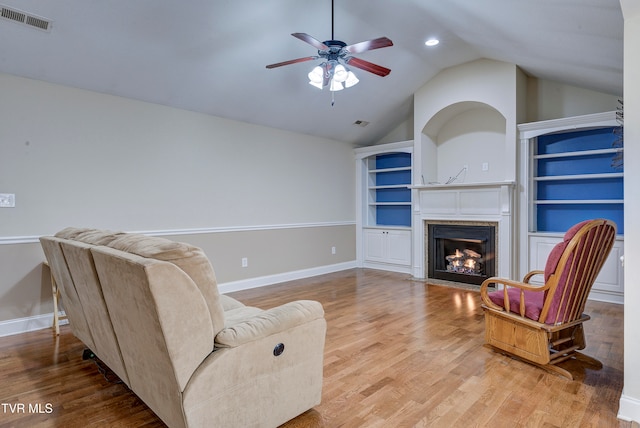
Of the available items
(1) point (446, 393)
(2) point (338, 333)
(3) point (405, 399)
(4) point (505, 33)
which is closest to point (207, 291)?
(3) point (405, 399)

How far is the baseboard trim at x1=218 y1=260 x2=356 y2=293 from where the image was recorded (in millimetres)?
5125

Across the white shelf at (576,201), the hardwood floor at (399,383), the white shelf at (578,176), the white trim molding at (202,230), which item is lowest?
the hardwood floor at (399,383)

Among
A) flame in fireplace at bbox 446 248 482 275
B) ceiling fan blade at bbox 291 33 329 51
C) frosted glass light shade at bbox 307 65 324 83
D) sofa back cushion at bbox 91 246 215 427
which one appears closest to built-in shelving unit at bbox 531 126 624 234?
flame in fireplace at bbox 446 248 482 275

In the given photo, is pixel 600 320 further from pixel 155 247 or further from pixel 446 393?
pixel 155 247

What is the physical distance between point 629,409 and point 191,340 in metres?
2.31

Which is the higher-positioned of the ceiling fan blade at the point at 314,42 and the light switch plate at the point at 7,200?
the ceiling fan blade at the point at 314,42

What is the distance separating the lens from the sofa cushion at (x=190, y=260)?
157 cm

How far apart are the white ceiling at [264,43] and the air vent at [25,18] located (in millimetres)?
55

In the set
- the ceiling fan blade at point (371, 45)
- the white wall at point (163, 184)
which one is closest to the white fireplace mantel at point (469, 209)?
the white wall at point (163, 184)

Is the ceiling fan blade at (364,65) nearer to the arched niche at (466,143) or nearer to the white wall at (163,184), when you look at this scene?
the white wall at (163,184)

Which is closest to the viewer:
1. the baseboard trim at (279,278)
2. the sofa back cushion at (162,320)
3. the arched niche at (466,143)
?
the sofa back cushion at (162,320)

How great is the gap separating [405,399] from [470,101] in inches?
176

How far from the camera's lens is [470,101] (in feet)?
17.6

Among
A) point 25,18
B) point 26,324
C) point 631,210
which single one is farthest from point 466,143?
point 26,324
